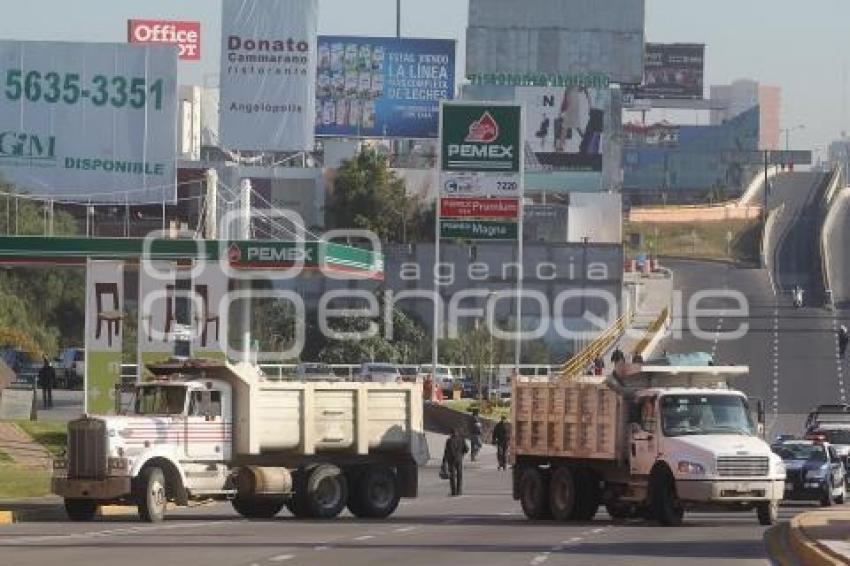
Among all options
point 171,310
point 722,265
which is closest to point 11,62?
point 171,310

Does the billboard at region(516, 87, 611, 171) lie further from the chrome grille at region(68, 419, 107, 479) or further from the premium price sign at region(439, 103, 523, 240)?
the chrome grille at region(68, 419, 107, 479)

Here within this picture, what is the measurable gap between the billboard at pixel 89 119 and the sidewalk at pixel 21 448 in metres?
24.1

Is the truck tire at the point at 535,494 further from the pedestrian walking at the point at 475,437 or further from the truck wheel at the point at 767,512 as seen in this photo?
the pedestrian walking at the point at 475,437

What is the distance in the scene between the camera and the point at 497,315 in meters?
102

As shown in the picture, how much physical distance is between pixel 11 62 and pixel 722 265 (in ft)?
220

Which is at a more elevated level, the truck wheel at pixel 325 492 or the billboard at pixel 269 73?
the billboard at pixel 269 73

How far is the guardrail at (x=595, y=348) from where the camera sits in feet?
236

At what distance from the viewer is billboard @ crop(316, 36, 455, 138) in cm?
12062

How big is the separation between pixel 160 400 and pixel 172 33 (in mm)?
86461

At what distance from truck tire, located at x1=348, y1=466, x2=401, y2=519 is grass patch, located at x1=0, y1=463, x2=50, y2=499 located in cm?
579

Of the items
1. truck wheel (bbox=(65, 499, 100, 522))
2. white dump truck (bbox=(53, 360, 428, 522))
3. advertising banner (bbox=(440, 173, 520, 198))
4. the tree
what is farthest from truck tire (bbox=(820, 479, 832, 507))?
the tree

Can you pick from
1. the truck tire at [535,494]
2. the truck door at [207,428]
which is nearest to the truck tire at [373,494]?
the truck tire at [535,494]

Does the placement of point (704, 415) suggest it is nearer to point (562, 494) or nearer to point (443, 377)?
point (562, 494)

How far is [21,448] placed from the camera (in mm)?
46625
